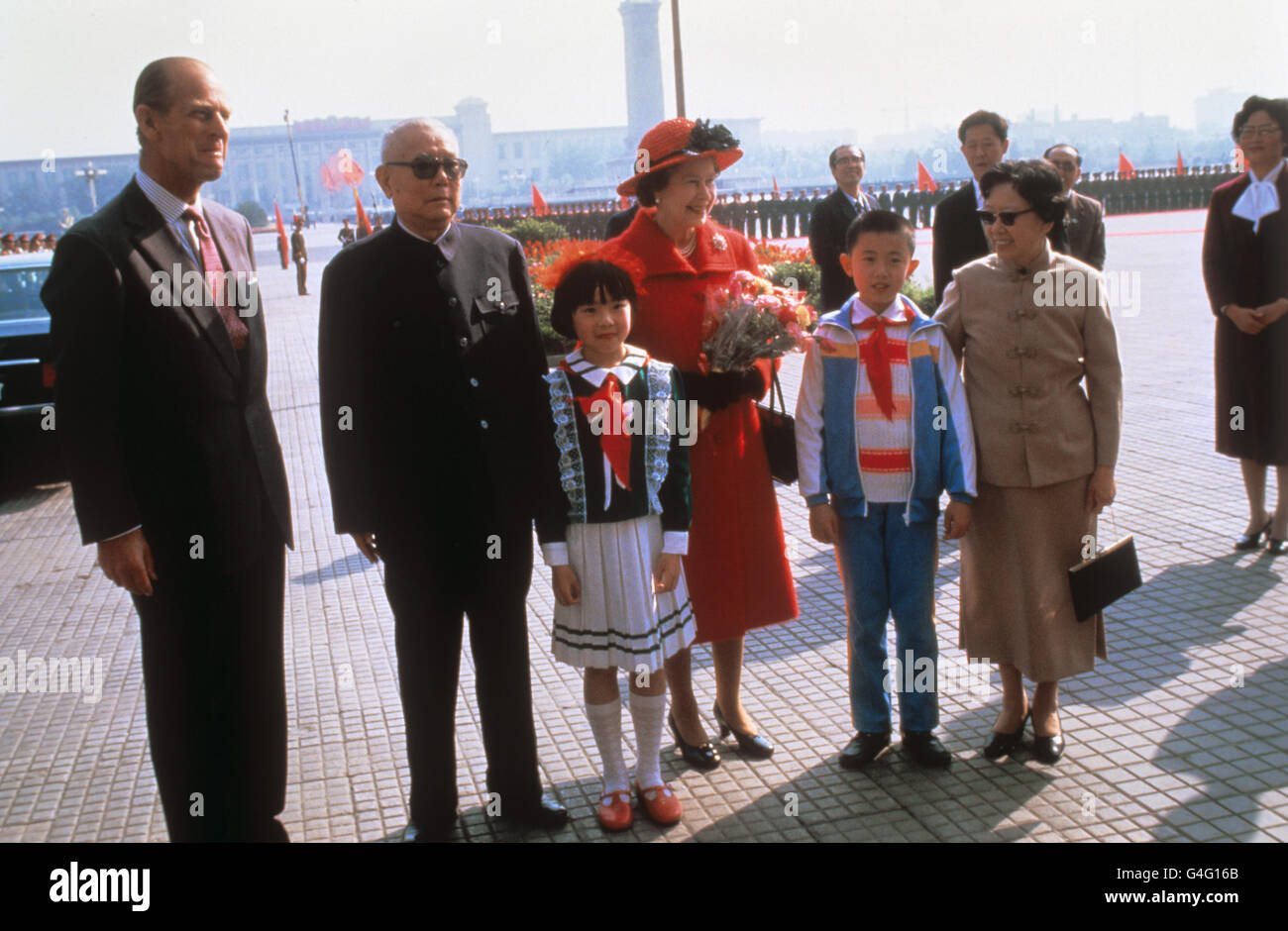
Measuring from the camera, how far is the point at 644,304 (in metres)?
4.01

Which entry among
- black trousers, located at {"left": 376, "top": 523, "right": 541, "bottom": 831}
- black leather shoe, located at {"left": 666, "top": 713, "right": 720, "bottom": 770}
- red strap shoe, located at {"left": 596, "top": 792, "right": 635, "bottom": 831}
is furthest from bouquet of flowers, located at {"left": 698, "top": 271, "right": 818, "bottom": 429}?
red strap shoe, located at {"left": 596, "top": 792, "right": 635, "bottom": 831}

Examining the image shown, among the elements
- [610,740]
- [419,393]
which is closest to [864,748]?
[610,740]

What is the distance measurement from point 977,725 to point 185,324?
9.76 feet

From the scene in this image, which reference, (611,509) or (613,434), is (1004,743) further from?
(613,434)

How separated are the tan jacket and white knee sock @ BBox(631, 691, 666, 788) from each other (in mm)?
1345

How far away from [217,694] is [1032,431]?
8.62 feet

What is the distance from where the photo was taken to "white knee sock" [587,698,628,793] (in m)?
3.72

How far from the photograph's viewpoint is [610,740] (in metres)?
3.72

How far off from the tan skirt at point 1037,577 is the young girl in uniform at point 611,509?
1111 millimetres

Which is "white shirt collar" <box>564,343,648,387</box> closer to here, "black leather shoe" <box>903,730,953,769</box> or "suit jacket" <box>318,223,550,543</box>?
"suit jacket" <box>318,223,550,543</box>

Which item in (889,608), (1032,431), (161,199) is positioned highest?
(161,199)

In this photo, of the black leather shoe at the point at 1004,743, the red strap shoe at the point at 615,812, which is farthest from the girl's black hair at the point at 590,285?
the black leather shoe at the point at 1004,743
